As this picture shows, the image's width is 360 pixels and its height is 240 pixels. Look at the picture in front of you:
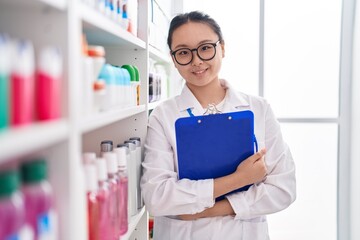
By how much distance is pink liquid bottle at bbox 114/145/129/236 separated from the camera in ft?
4.17

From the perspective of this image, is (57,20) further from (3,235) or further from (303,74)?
(303,74)

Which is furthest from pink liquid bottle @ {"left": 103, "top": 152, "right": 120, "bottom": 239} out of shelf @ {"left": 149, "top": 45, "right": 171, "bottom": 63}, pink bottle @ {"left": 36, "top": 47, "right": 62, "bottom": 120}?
shelf @ {"left": 149, "top": 45, "right": 171, "bottom": 63}

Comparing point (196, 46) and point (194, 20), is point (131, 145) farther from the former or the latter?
point (194, 20)

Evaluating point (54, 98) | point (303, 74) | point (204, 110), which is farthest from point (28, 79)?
point (303, 74)

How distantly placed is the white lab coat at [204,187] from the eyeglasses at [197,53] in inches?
5.4

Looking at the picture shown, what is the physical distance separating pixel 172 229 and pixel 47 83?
3.45 feet

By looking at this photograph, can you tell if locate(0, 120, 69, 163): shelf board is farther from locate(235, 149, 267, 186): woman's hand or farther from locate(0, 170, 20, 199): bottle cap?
locate(235, 149, 267, 186): woman's hand

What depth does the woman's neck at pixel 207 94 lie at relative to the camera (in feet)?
5.56

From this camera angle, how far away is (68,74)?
0.78 m

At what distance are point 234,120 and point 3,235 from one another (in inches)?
40.4

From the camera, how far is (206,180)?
58.7 inches

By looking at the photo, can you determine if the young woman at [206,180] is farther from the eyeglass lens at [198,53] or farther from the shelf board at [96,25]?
the shelf board at [96,25]

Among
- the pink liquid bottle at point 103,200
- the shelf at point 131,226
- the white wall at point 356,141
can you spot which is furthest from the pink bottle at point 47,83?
the white wall at point 356,141

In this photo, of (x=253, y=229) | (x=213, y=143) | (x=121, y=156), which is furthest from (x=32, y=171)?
(x=253, y=229)
